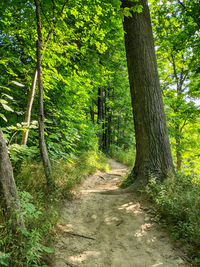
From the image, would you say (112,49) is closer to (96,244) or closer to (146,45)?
(146,45)

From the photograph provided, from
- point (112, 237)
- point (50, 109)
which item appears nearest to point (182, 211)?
point (112, 237)

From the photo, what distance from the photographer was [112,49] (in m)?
8.96

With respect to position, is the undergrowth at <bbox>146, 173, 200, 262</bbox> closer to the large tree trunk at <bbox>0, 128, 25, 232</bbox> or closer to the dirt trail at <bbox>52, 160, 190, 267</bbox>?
the dirt trail at <bbox>52, 160, 190, 267</bbox>

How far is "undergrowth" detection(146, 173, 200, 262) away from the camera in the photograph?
2.41 meters

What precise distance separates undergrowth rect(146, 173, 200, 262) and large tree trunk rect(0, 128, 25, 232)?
7.99 feet

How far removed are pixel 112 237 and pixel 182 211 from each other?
1.36 metres

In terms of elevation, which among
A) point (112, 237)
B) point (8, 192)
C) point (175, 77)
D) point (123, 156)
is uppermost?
point (175, 77)

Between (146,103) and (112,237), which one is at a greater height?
(146,103)

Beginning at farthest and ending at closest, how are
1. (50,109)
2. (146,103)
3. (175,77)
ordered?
(175,77) → (146,103) → (50,109)

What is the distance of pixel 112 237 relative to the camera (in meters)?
2.78

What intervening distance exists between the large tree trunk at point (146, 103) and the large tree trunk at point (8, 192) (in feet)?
11.4

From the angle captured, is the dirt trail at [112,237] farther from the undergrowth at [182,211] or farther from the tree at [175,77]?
the tree at [175,77]

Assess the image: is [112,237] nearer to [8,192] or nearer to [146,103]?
[8,192]

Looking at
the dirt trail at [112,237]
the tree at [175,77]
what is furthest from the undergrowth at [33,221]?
the tree at [175,77]
